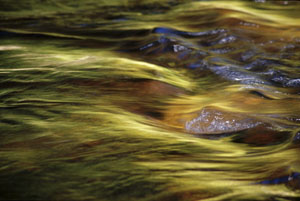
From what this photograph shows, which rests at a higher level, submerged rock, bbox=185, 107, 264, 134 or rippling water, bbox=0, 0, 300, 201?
rippling water, bbox=0, 0, 300, 201

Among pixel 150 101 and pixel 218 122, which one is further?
pixel 150 101

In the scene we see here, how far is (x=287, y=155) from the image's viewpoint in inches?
55.1

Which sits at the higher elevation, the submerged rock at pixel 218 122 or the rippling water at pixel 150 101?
the rippling water at pixel 150 101

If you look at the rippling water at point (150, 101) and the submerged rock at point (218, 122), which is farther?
the submerged rock at point (218, 122)

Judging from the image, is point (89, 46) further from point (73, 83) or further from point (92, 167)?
point (92, 167)

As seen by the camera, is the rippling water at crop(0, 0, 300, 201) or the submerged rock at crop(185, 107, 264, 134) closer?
the rippling water at crop(0, 0, 300, 201)

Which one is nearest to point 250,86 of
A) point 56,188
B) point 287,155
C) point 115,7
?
point 287,155

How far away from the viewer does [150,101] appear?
203cm

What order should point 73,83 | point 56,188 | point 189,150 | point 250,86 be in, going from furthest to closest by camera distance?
point 250,86 → point 73,83 → point 189,150 → point 56,188

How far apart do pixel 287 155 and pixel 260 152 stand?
0.11 m

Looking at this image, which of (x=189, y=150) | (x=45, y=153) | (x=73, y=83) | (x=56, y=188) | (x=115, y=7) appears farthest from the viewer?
(x=115, y=7)

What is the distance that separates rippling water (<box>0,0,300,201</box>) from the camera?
3.89 ft

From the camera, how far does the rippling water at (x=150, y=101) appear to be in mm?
1187

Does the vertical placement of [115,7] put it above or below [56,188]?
above
